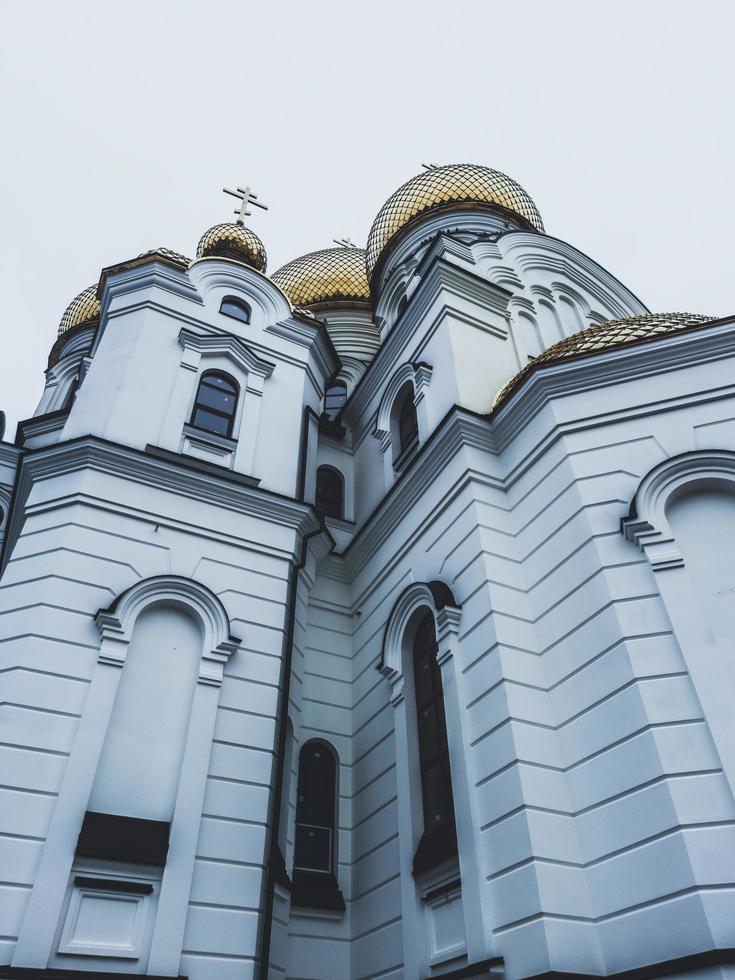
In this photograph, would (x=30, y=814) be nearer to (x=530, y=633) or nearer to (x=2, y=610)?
(x=2, y=610)

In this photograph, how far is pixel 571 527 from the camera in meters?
6.98

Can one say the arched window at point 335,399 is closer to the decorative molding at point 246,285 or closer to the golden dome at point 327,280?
the decorative molding at point 246,285

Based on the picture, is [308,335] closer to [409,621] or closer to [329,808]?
[409,621]

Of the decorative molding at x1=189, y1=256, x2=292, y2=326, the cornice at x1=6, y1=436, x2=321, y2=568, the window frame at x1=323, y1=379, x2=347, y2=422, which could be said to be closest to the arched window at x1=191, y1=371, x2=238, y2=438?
the cornice at x1=6, y1=436, x2=321, y2=568

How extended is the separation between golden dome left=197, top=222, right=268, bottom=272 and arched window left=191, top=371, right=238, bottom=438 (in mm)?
4067

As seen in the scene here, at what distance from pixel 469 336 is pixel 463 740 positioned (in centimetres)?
564

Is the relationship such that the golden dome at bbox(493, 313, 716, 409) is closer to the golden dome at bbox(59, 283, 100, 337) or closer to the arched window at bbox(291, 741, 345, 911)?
the arched window at bbox(291, 741, 345, 911)

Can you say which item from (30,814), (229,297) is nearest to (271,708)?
(30,814)

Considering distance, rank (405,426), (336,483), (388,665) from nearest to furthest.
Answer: (388,665), (405,426), (336,483)

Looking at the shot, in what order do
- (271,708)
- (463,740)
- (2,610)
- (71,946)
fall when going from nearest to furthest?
(71,946) → (463,740) → (2,610) → (271,708)

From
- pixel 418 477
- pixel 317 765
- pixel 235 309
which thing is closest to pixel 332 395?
pixel 235 309

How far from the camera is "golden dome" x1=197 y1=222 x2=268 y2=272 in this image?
45.7ft

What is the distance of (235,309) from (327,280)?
7.47 metres

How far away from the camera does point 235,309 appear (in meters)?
12.0
